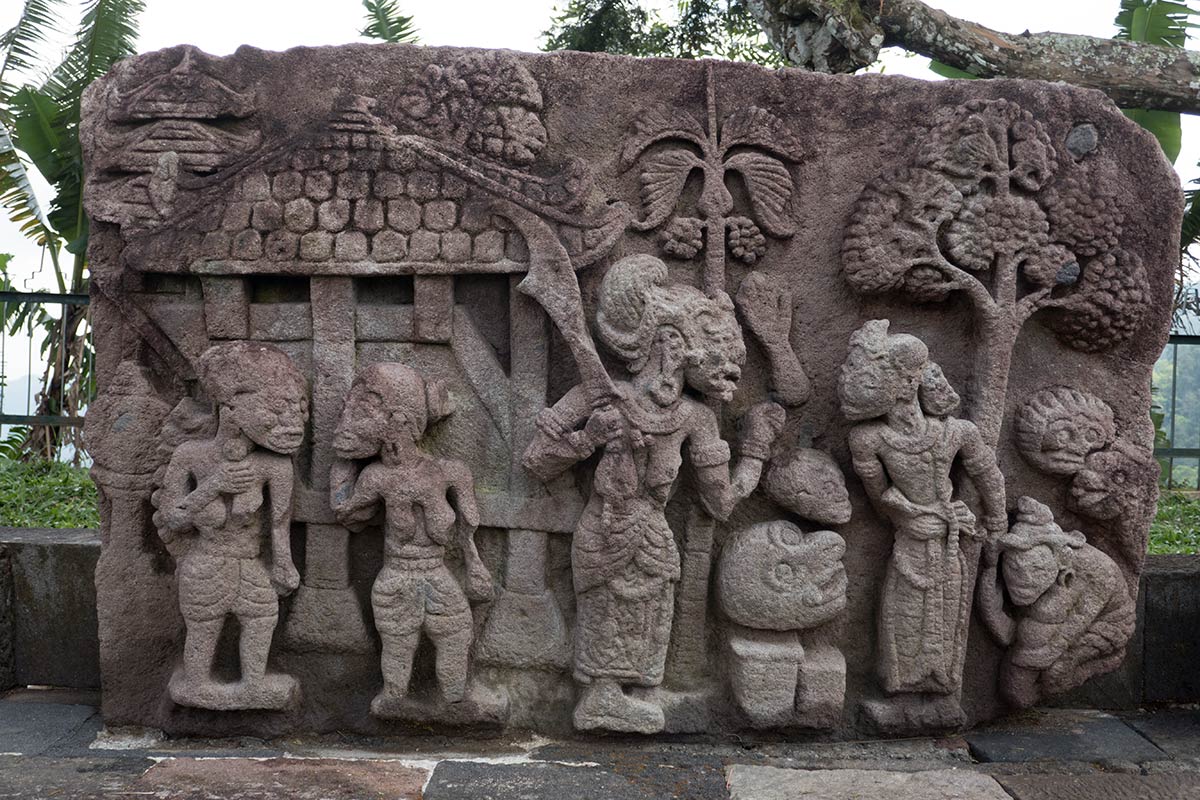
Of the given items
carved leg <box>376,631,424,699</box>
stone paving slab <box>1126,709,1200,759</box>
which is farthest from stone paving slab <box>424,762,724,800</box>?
stone paving slab <box>1126,709,1200,759</box>

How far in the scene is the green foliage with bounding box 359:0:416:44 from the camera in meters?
9.83

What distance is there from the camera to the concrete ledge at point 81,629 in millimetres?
4160

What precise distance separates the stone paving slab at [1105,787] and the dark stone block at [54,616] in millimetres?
3537

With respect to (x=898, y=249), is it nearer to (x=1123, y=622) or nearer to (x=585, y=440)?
(x=585, y=440)

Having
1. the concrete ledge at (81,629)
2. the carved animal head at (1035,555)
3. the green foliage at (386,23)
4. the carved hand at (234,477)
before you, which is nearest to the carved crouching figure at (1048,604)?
the carved animal head at (1035,555)

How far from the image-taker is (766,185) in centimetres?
356

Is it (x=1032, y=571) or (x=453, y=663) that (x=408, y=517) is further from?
(x=1032, y=571)

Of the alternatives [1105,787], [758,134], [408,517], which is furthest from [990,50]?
[408,517]

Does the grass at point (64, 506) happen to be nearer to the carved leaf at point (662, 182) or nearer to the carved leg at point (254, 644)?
the carved leg at point (254, 644)

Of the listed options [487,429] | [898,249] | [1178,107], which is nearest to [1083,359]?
[898,249]

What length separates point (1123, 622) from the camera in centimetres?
375

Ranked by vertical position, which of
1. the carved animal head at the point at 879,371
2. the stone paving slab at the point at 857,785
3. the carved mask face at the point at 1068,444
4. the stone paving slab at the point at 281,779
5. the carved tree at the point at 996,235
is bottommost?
the stone paving slab at the point at 281,779

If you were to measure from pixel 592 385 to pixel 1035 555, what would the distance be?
66.8 inches

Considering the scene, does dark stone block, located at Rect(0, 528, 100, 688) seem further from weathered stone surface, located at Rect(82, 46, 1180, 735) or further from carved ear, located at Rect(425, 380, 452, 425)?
carved ear, located at Rect(425, 380, 452, 425)
